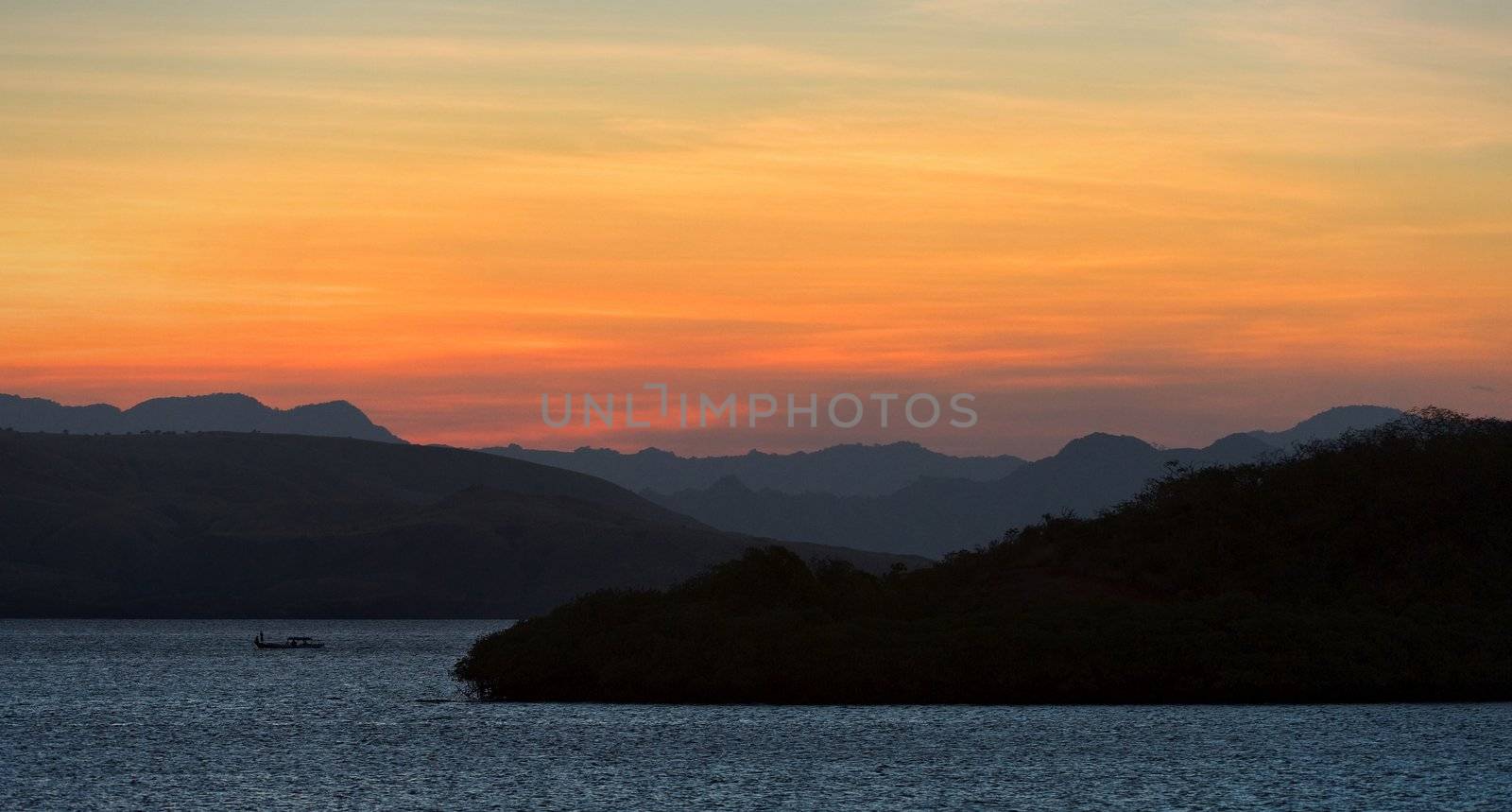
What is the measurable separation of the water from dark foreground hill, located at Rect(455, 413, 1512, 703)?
2.37 metres

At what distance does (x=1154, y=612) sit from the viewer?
360ft

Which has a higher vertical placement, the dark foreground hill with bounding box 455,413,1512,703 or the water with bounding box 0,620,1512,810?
the dark foreground hill with bounding box 455,413,1512,703

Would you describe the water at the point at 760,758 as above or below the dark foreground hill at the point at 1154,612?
below

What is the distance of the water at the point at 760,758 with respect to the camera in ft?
228

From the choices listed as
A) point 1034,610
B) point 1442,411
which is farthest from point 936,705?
point 1442,411

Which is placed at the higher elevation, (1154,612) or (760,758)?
(1154,612)

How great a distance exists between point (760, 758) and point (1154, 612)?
118 ft

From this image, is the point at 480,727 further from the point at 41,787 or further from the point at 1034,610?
the point at 1034,610

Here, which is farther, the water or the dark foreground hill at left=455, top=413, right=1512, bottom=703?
the dark foreground hill at left=455, top=413, right=1512, bottom=703

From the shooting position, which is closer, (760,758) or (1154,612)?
(760,758)

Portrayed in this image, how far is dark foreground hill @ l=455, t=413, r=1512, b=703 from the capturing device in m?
105

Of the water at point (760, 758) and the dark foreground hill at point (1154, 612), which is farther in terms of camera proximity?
the dark foreground hill at point (1154, 612)

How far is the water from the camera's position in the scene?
228 ft

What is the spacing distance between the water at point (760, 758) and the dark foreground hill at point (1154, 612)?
7.77 feet
